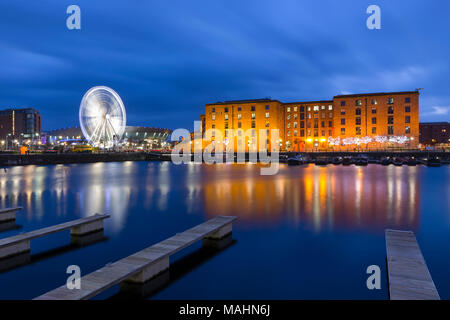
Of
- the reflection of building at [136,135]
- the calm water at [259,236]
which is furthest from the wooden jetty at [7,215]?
the reflection of building at [136,135]

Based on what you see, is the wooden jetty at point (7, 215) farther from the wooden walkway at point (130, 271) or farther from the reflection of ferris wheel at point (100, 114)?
the reflection of ferris wheel at point (100, 114)

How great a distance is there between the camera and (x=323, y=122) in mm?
95625

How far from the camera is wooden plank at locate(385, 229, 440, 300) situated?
7.17 m

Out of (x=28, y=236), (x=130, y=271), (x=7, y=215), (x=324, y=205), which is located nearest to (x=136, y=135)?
(x=7, y=215)

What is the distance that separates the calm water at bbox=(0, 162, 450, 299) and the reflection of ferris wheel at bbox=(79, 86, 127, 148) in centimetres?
3597

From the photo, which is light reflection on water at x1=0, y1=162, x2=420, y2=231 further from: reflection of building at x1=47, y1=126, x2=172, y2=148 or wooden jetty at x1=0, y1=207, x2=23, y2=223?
reflection of building at x1=47, y1=126, x2=172, y2=148

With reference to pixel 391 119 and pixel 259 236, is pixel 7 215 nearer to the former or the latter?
pixel 259 236

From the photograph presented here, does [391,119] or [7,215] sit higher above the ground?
[391,119]

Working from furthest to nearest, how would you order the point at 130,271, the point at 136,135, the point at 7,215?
the point at 136,135 < the point at 7,215 < the point at 130,271

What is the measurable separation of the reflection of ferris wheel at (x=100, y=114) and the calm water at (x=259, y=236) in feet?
118

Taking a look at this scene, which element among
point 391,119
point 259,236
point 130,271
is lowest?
point 259,236

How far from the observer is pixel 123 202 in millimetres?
24312

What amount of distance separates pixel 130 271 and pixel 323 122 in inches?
3686

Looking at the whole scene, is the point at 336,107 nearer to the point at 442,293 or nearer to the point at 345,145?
the point at 345,145
